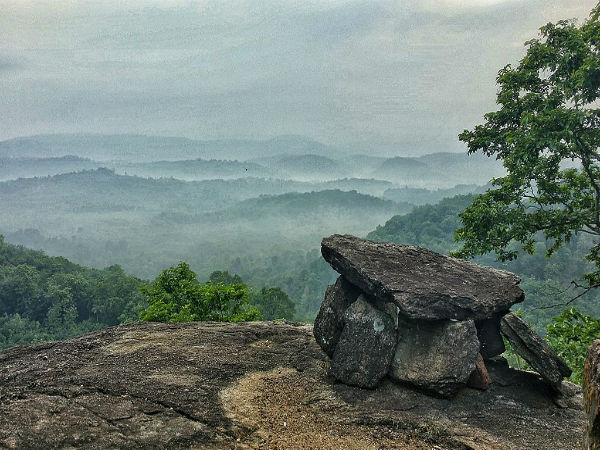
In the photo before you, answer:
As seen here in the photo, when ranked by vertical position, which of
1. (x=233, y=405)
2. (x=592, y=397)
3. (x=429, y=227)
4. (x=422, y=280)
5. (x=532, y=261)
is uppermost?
(x=422, y=280)

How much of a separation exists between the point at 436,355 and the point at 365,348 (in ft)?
5.84

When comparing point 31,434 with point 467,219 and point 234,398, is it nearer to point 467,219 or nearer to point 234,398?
point 234,398

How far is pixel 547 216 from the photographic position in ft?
53.8

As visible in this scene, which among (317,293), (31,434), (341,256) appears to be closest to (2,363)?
(31,434)

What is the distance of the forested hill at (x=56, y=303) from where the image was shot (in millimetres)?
78562

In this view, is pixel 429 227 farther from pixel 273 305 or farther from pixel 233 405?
pixel 233 405

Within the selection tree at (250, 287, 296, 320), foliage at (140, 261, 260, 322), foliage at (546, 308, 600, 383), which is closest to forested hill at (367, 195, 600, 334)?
foliage at (546, 308, 600, 383)

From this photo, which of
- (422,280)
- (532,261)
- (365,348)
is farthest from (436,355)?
(532,261)

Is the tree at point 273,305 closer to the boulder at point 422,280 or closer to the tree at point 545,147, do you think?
the tree at point 545,147

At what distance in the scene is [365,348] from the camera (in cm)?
1086

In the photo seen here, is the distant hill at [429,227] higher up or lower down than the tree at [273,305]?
higher up

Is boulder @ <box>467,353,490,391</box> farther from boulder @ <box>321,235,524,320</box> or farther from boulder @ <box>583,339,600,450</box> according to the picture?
boulder @ <box>583,339,600,450</box>

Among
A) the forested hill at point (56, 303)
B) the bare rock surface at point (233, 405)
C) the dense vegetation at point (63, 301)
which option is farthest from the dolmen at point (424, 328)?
the forested hill at point (56, 303)

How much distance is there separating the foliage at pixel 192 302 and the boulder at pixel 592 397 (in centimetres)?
1795
